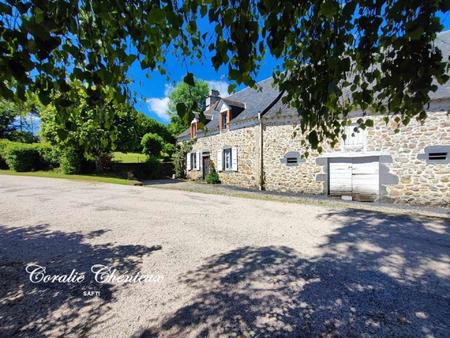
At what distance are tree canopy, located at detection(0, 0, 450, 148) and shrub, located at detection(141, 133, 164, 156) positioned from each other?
19.9 meters

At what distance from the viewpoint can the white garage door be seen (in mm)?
9578

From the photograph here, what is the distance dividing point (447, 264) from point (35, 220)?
27.0ft

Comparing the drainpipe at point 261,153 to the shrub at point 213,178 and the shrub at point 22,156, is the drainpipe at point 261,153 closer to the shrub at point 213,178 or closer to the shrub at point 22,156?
the shrub at point 213,178

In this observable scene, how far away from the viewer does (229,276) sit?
3.20m

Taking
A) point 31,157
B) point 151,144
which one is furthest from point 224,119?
point 31,157

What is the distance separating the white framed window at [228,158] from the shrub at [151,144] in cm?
A: 892

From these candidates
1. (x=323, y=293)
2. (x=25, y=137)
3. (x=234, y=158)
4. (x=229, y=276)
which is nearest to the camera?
(x=323, y=293)

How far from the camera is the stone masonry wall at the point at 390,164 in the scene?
8.34m

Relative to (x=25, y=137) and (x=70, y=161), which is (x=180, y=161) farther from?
(x=25, y=137)

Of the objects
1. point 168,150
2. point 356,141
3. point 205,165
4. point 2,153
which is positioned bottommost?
point 205,165

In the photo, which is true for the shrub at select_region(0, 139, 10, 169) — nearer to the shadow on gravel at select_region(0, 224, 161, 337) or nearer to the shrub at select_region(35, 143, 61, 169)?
the shrub at select_region(35, 143, 61, 169)

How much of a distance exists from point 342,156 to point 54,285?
1022 cm

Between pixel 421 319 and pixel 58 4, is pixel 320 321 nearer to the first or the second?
pixel 421 319

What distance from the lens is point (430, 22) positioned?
61.2 inches
